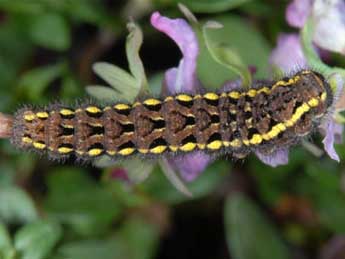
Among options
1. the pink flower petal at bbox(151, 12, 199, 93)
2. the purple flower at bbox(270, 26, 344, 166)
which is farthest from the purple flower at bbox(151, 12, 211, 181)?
the purple flower at bbox(270, 26, 344, 166)

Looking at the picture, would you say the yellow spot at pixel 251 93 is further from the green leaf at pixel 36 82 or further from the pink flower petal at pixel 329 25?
the green leaf at pixel 36 82

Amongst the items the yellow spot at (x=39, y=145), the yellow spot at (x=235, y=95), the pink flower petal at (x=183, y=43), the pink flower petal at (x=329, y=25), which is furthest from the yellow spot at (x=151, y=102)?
the pink flower petal at (x=329, y=25)

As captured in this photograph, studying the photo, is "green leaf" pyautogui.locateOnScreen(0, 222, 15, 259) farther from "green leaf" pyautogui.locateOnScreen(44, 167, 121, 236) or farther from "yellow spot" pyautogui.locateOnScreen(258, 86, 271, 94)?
"yellow spot" pyautogui.locateOnScreen(258, 86, 271, 94)

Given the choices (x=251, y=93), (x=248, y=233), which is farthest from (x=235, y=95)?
(x=248, y=233)

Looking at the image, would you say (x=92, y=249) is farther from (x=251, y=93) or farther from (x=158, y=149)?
(x=251, y=93)

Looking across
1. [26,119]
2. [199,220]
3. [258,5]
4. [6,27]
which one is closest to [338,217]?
[199,220]

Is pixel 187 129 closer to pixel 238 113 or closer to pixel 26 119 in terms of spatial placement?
pixel 238 113

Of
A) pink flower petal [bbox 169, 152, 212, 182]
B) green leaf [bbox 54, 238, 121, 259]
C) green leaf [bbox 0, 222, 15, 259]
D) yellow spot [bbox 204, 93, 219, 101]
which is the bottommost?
green leaf [bbox 54, 238, 121, 259]
